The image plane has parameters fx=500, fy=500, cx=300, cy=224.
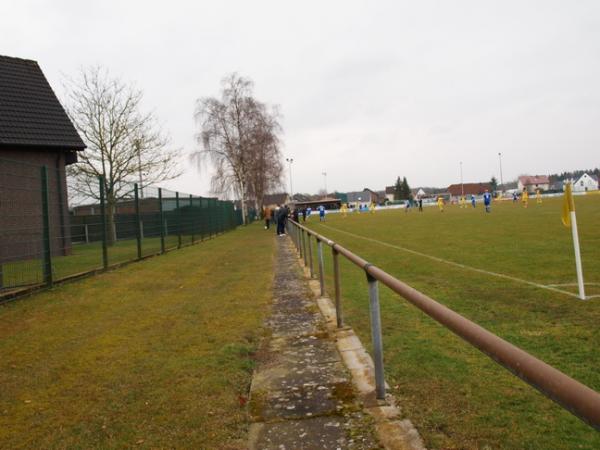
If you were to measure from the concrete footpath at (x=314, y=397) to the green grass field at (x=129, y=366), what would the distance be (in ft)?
0.51

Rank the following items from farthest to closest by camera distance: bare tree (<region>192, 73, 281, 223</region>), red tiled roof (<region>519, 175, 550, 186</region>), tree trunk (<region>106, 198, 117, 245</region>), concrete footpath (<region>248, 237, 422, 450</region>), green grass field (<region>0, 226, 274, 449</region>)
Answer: red tiled roof (<region>519, 175, 550, 186</region>), bare tree (<region>192, 73, 281, 223</region>), tree trunk (<region>106, 198, 117, 245</region>), green grass field (<region>0, 226, 274, 449</region>), concrete footpath (<region>248, 237, 422, 450</region>)

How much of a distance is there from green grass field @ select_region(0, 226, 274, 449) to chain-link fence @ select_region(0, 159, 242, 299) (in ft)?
2.52

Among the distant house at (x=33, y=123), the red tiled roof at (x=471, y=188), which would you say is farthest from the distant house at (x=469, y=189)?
the distant house at (x=33, y=123)

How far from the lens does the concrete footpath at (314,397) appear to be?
279 centimetres

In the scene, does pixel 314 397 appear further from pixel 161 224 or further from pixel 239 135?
pixel 239 135

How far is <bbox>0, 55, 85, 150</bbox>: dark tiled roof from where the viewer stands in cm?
1717

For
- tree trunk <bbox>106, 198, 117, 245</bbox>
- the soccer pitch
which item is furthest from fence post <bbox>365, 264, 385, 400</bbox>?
tree trunk <bbox>106, 198, 117, 245</bbox>

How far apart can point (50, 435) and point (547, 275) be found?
7769 millimetres

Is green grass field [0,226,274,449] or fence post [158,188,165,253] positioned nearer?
green grass field [0,226,274,449]

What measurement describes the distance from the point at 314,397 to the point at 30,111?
18591mm

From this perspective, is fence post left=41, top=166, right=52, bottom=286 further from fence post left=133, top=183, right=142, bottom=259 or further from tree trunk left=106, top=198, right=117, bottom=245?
fence post left=133, top=183, right=142, bottom=259

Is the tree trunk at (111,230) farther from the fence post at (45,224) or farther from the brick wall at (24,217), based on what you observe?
the fence post at (45,224)

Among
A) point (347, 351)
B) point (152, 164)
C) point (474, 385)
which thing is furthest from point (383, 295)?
point (152, 164)

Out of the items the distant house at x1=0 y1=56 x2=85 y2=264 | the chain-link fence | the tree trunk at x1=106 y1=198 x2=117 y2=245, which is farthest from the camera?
the distant house at x1=0 y1=56 x2=85 y2=264
